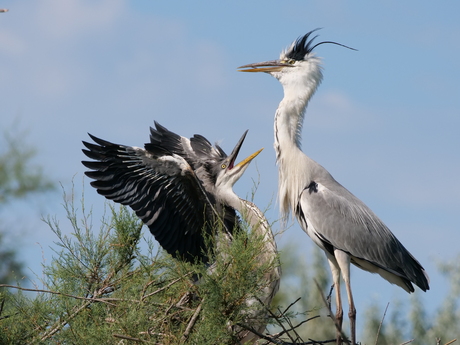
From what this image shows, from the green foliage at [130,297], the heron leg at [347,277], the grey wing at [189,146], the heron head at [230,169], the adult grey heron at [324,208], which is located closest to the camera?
the green foliage at [130,297]

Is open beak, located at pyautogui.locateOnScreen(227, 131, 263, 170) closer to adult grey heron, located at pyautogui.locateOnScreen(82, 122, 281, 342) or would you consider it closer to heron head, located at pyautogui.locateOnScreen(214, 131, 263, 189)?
heron head, located at pyautogui.locateOnScreen(214, 131, 263, 189)

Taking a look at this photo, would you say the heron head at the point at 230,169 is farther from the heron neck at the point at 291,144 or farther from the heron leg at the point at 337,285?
the heron leg at the point at 337,285

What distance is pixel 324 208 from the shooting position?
5.32 metres

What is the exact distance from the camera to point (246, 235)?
4.05 m

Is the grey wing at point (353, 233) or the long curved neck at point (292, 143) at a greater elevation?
the long curved neck at point (292, 143)

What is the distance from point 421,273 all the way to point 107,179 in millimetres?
2466

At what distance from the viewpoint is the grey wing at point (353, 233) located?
17.3ft

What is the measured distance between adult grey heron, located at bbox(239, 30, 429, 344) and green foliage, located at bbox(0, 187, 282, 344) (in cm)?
106

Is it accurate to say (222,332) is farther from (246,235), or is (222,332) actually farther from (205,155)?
(205,155)

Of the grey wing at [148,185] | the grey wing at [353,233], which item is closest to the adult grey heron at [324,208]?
the grey wing at [353,233]

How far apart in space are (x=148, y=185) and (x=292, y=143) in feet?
4.27

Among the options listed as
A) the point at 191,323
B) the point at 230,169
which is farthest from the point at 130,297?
the point at 230,169

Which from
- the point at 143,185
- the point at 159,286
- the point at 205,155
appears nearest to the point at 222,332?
the point at 159,286

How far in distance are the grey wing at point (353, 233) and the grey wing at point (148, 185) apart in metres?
0.92
